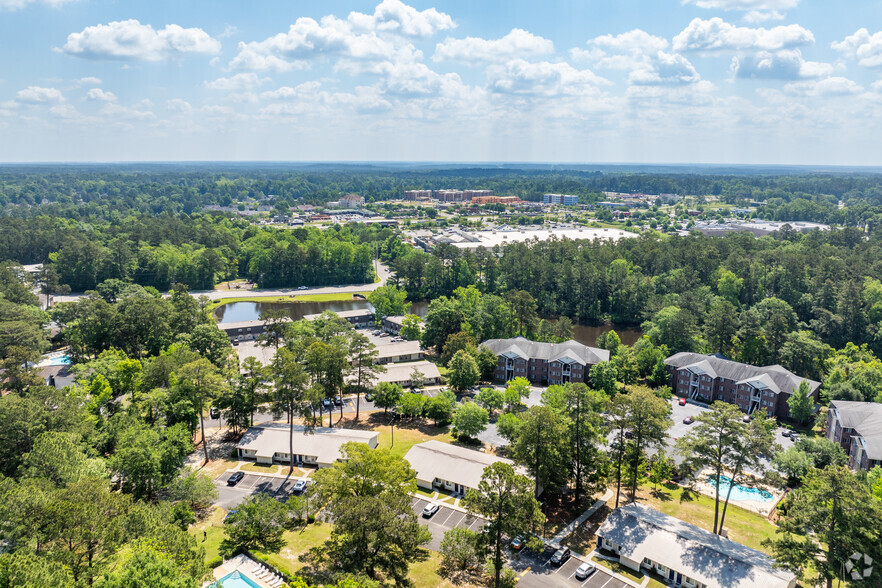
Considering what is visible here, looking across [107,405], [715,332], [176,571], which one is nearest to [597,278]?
[715,332]

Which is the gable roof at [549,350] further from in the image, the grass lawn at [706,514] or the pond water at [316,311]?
the grass lawn at [706,514]

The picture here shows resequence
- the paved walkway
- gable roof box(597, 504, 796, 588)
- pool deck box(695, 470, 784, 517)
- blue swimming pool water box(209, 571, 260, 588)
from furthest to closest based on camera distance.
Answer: pool deck box(695, 470, 784, 517) < the paved walkway < gable roof box(597, 504, 796, 588) < blue swimming pool water box(209, 571, 260, 588)

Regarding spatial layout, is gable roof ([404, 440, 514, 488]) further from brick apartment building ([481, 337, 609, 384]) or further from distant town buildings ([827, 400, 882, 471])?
distant town buildings ([827, 400, 882, 471])

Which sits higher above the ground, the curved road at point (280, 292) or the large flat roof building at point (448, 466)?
the large flat roof building at point (448, 466)

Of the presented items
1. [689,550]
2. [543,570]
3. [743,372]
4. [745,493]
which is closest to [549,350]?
[743,372]

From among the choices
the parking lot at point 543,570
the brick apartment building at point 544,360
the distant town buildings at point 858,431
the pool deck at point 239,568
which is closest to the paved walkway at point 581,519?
the parking lot at point 543,570

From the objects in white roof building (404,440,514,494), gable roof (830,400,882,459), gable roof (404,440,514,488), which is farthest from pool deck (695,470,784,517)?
white roof building (404,440,514,494)
